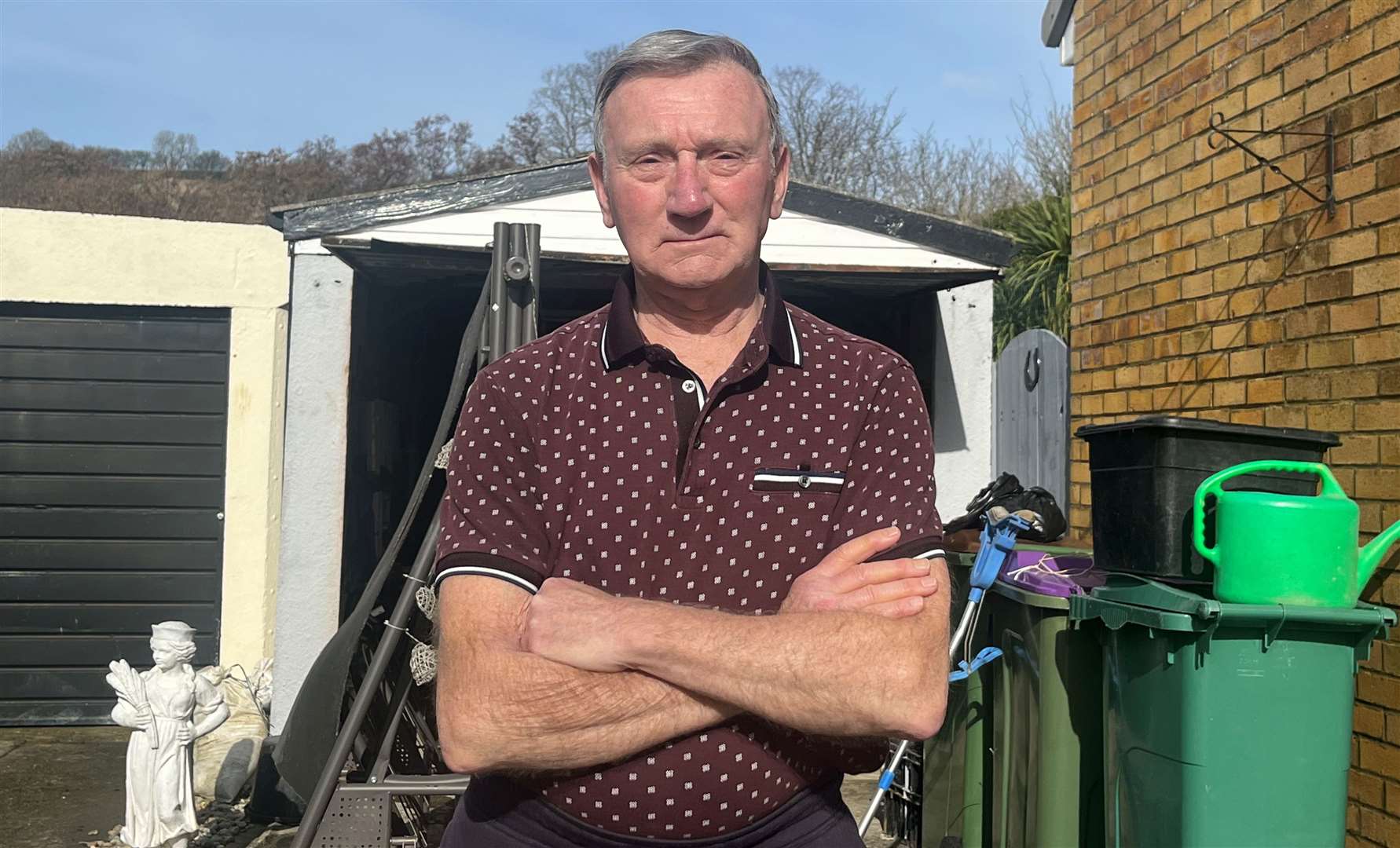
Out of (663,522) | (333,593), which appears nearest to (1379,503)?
(663,522)

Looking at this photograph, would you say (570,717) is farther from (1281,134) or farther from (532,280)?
(1281,134)

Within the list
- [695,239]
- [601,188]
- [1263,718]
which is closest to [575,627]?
[695,239]

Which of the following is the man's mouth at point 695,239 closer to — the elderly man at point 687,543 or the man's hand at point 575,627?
the elderly man at point 687,543

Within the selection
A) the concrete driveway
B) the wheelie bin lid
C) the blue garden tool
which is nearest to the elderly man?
the wheelie bin lid

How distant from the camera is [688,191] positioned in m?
1.87

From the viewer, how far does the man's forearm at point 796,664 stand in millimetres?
1649

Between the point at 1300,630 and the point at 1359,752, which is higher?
the point at 1300,630

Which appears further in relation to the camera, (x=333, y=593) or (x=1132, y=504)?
(x=333, y=593)

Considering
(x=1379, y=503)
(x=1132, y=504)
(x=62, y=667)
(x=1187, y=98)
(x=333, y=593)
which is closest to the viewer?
(x=1132, y=504)

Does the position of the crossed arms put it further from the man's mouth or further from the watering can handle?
the watering can handle

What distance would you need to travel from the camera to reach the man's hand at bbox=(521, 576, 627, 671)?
66.3 inches

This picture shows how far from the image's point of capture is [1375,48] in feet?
11.0

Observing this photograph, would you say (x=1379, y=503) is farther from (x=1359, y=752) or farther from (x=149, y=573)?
(x=149, y=573)

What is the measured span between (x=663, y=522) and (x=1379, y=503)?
2501 mm
